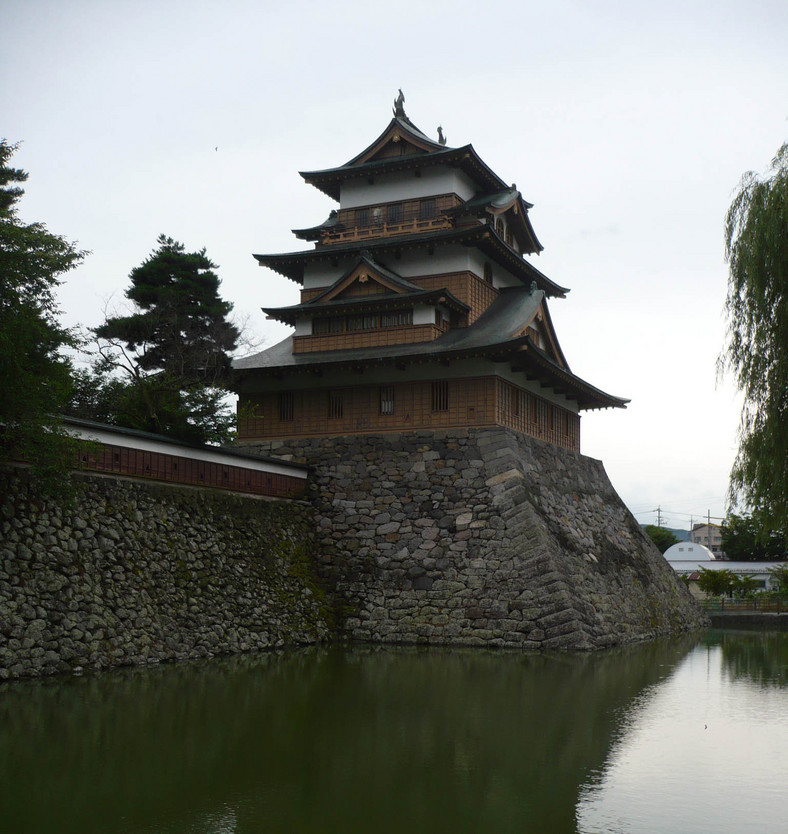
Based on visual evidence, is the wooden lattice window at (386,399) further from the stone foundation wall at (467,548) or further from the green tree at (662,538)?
the green tree at (662,538)

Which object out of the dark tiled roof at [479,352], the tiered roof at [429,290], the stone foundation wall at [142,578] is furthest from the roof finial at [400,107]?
the stone foundation wall at [142,578]

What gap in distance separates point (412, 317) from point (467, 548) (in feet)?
25.7

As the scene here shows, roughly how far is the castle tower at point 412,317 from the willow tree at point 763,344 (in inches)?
330

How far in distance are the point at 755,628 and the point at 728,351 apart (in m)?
Result: 23.3

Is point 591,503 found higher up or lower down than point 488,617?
higher up

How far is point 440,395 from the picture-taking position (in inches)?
1081

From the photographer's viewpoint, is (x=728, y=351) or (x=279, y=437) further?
(x=279, y=437)

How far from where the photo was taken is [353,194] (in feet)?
107

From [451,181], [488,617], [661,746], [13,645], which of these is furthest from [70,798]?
[451,181]

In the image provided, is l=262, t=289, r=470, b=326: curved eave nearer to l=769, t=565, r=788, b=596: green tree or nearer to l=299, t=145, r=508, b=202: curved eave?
l=299, t=145, r=508, b=202: curved eave

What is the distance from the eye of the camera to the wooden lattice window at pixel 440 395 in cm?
2736

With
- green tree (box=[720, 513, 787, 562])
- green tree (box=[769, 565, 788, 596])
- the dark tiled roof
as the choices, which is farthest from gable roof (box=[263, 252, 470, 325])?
green tree (box=[720, 513, 787, 562])

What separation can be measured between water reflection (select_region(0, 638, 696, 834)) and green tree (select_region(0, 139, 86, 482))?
436cm

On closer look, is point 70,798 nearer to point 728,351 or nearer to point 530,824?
point 530,824
